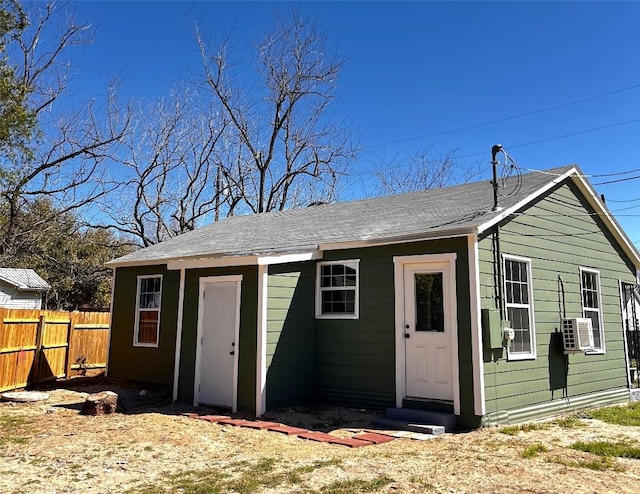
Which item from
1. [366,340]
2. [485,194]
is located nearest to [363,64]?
[485,194]

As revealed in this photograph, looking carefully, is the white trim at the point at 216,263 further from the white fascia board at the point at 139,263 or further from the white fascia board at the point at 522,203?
the white fascia board at the point at 522,203

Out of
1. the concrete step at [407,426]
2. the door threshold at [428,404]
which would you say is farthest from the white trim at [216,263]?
the door threshold at [428,404]

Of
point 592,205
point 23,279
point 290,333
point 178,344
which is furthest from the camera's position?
point 23,279

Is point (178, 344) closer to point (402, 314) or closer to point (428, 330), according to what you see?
point (402, 314)

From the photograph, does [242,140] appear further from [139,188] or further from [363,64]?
[363,64]

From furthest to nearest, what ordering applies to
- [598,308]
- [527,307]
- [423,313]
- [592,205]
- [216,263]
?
1. [592,205]
2. [598,308]
3. [216,263]
4. [527,307]
5. [423,313]

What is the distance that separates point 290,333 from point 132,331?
4.91m

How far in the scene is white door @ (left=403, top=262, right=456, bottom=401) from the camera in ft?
25.6

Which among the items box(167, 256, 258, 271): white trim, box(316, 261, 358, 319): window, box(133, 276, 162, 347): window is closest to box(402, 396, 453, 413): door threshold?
box(316, 261, 358, 319): window

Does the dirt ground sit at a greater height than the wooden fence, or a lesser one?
lesser

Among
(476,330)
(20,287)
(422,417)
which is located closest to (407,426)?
(422,417)

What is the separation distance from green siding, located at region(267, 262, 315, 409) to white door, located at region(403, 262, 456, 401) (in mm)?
1941

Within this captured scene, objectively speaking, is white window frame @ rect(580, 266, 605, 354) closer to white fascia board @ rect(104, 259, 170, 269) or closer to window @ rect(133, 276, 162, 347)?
white fascia board @ rect(104, 259, 170, 269)

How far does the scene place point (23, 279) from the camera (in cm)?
2248
